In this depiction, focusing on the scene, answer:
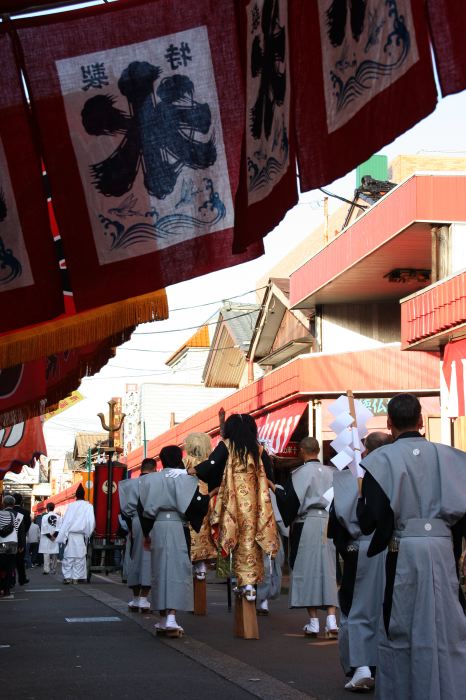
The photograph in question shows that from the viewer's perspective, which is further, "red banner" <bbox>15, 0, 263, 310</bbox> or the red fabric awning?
the red fabric awning

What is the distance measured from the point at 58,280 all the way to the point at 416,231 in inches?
659

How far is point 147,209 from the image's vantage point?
582 centimetres

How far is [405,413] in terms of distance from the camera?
6770 mm

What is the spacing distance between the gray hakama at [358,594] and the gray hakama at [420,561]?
1.86m

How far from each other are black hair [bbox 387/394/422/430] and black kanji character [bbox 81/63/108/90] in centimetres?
246

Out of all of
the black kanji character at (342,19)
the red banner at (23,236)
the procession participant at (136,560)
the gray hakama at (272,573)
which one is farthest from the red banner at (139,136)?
the procession participant at (136,560)

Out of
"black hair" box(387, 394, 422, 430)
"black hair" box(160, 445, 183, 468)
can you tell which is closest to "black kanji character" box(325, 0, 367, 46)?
"black hair" box(387, 394, 422, 430)

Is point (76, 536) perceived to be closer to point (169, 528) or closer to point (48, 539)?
point (48, 539)

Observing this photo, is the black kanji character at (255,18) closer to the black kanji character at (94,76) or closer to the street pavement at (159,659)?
the black kanji character at (94,76)

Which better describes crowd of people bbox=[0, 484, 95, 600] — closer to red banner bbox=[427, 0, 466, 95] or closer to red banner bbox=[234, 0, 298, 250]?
red banner bbox=[234, 0, 298, 250]

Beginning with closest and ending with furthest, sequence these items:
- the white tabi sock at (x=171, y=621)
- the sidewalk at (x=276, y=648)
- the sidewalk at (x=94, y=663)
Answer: the sidewalk at (x=94, y=663) < the sidewalk at (x=276, y=648) < the white tabi sock at (x=171, y=621)

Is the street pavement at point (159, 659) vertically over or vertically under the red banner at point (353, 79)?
under

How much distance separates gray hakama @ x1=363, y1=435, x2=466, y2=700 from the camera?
6.38 meters

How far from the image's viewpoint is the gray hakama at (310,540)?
11883 millimetres
